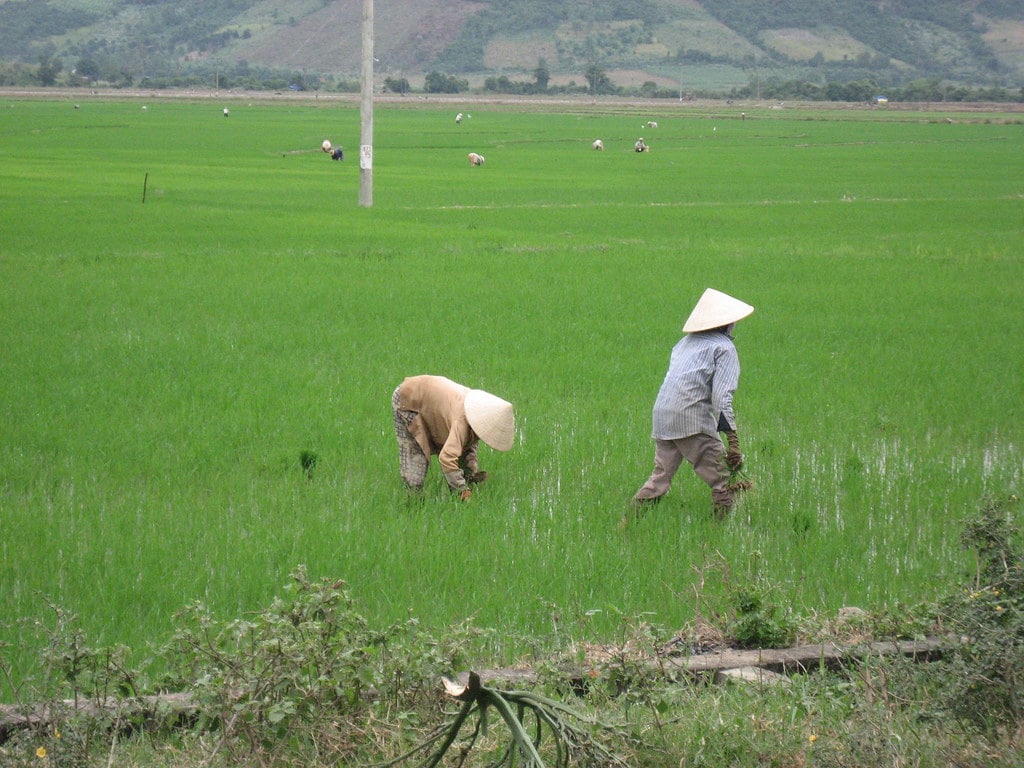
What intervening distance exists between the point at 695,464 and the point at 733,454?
0.58ft

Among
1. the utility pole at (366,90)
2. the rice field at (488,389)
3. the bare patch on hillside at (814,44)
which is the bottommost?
the rice field at (488,389)

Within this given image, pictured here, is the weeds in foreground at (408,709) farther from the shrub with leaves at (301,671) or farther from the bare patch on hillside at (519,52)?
the bare patch on hillside at (519,52)

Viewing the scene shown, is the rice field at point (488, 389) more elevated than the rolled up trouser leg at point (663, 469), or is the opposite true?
the rolled up trouser leg at point (663, 469)

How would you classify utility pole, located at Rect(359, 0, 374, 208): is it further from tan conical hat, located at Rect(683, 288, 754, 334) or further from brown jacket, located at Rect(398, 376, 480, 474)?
tan conical hat, located at Rect(683, 288, 754, 334)

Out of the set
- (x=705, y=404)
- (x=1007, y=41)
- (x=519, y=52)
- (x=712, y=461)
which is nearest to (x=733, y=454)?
(x=712, y=461)

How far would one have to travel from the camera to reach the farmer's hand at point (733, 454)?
5230 millimetres

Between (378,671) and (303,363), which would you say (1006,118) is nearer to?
(303,363)

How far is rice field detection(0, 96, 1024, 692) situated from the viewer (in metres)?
4.60

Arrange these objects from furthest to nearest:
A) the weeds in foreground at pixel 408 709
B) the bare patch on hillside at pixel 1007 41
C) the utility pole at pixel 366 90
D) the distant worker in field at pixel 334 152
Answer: the bare patch on hillside at pixel 1007 41 < the distant worker in field at pixel 334 152 < the utility pole at pixel 366 90 < the weeds in foreground at pixel 408 709

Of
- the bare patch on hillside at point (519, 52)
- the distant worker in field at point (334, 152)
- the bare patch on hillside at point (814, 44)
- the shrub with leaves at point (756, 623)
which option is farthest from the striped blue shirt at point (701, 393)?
the bare patch on hillside at point (814, 44)

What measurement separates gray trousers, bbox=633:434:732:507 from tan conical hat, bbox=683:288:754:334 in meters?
0.49

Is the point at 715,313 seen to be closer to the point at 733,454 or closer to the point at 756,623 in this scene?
the point at 733,454

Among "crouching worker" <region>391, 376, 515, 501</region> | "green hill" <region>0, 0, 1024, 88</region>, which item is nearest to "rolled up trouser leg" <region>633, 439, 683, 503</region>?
"crouching worker" <region>391, 376, 515, 501</region>

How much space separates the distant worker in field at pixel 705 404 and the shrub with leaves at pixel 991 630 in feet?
4.97
